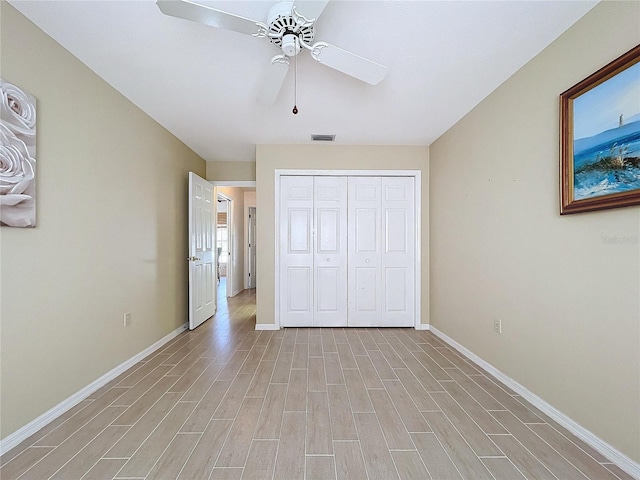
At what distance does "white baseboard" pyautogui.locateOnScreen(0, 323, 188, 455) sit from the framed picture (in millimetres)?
3411

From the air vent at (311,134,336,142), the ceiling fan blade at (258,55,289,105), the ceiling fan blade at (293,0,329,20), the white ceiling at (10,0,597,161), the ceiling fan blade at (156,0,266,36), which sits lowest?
the ceiling fan blade at (258,55,289,105)

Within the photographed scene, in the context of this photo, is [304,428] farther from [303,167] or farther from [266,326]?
[303,167]

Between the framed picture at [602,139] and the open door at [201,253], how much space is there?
12.3 ft

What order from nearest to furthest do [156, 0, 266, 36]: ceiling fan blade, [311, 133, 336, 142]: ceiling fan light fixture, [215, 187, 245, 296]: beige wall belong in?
[156, 0, 266, 36]: ceiling fan blade → [311, 133, 336, 142]: ceiling fan light fixture → [215, 187, 245, 296]: beige wall

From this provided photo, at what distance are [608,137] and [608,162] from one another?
13cm

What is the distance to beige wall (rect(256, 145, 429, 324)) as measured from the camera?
4.03 metres

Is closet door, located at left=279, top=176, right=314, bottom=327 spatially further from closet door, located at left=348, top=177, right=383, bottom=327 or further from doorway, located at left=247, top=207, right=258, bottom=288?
doorway, located at left=247, top=207, right=258, bottom=288

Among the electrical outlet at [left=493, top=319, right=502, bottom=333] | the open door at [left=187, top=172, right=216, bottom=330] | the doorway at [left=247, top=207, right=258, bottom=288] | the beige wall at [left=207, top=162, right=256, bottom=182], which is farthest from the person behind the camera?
the doorway at [left=247, top=207, right=258, bottom=288]

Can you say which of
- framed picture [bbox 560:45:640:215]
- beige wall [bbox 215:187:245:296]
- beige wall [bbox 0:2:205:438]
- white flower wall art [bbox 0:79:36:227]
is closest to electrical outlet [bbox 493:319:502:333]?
framed picture [bbox 560:45:640:215]

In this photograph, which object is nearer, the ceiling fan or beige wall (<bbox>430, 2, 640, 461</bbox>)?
the ceiling fan

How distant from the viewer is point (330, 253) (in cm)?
414

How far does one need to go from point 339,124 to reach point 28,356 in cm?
314

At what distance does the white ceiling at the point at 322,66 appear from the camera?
1.75 metres

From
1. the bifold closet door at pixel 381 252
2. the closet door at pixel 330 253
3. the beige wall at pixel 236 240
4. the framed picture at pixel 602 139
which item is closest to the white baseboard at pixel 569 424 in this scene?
the framed picture at pixel 602 139
